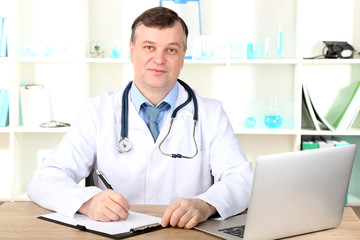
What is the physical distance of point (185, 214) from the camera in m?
1.53

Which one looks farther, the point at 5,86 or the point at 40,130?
the point at 5,86

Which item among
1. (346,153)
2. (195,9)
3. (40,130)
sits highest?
(195,9)

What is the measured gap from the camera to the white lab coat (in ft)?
6.97

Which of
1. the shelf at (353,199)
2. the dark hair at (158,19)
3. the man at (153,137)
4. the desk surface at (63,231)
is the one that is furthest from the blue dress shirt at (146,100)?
the shelf at (353,199)

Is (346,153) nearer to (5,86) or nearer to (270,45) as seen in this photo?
(270,45)

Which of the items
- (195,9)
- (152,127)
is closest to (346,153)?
(152,127)

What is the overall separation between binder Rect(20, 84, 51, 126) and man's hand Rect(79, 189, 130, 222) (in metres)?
2.44

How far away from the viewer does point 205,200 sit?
5.57ft

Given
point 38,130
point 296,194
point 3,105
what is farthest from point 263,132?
A: point 296,194

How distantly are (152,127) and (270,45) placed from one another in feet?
6.65

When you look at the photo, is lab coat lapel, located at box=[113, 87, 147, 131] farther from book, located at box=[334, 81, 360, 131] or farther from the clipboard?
book, located at box=[334, 81, 360, 131]

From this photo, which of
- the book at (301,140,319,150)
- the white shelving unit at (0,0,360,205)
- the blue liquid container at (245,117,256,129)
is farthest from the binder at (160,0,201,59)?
the book at (301,140,319,150)

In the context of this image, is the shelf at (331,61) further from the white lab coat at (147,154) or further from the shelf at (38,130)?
the shelf at (38,130)

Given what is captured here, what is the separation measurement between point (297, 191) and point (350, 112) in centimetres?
256
